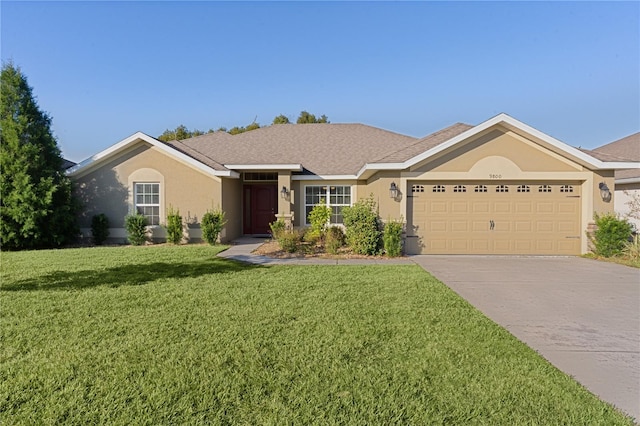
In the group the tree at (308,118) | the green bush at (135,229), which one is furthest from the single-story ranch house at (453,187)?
the tree at (308,118)

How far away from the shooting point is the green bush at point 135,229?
43.0 ft

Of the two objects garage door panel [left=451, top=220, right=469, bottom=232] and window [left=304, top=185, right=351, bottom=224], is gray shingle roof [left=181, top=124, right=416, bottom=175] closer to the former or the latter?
window [left=304, top=185, right=351, bottom=224]

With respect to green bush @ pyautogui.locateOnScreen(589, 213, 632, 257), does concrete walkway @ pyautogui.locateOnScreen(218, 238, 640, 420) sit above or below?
below

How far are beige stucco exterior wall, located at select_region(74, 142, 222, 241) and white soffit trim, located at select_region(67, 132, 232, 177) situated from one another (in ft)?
0.82

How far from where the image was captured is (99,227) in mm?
13305

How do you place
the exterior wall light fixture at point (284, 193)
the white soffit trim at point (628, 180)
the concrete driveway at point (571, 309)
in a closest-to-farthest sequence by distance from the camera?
1. the concrete driveway at point (571, 309)
2. the white soffit trim at point (628, 180)
3. the exterior wall light fixture at point (284, 193)

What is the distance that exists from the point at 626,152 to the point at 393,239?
13457 millimetres

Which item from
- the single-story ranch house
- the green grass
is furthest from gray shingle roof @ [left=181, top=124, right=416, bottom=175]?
the green grass

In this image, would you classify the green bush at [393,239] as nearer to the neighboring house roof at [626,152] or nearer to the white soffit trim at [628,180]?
the neighboring house roof at [626,152]

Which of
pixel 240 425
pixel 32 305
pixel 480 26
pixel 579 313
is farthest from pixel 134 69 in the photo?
pixel 579 313

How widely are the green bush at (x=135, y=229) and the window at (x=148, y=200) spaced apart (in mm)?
585

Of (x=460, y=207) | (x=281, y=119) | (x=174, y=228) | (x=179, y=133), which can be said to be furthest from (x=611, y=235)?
(x=179, y=133)

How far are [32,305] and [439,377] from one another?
617 centimetres

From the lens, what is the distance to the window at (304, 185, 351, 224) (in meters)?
15.3
